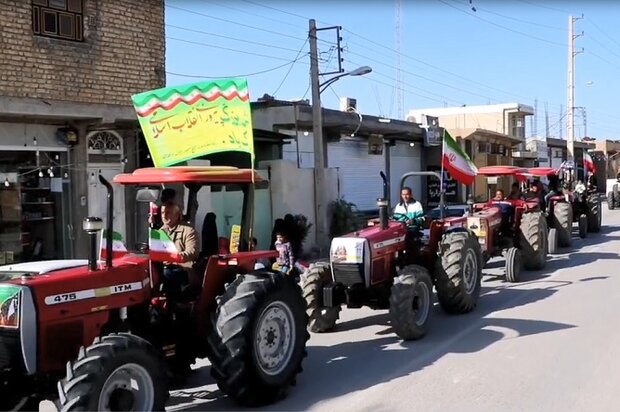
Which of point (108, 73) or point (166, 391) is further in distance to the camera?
point (108, 73)

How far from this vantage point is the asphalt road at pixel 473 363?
567 cm

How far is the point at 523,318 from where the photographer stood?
343 inches

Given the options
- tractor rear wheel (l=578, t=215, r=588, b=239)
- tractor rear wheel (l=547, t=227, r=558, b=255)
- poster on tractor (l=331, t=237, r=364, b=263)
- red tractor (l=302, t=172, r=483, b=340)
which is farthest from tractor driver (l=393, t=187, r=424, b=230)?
tractor rear wheel (l=578, t=215, r=588, b=239)

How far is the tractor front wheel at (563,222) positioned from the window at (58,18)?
447 inches

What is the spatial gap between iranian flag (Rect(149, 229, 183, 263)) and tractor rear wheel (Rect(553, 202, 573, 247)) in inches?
504

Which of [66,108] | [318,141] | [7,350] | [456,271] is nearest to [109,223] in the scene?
[7,350]

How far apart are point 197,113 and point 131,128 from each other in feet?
25.8

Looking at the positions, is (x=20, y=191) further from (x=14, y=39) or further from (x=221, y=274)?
(x=221, y=274)

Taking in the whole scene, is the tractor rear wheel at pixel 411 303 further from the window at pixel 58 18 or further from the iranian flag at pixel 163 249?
the window at pixel 58 18

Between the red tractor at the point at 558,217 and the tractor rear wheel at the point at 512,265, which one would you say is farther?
the red tractor at the point at 558,217

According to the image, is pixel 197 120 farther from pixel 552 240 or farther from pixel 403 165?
pixel 403 165

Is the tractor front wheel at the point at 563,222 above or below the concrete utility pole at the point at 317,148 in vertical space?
below

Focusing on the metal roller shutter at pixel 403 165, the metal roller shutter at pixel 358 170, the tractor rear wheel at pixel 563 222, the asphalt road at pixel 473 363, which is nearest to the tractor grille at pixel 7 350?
the asphalt road at pixel 473 363

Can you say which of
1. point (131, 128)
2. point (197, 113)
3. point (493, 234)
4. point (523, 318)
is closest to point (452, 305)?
point (523, 318)
